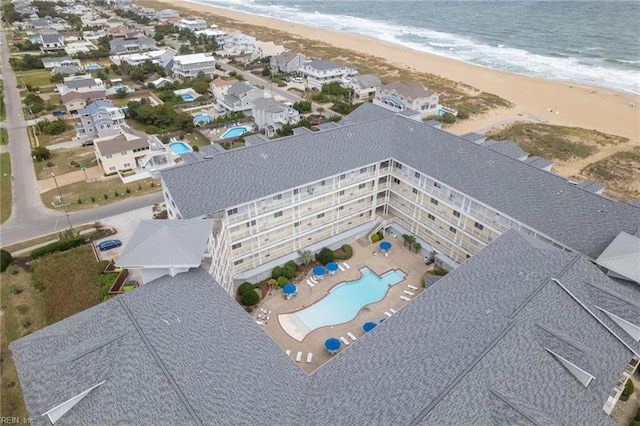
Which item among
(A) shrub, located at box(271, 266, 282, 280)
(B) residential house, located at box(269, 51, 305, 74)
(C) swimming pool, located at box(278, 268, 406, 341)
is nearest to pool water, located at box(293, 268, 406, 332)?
(C) swimming pool, located at box(278, 268, 406, 341)

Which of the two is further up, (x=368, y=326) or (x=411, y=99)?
(x=411, y=99)

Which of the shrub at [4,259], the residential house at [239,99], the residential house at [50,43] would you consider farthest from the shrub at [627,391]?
the residential house at [50,43]

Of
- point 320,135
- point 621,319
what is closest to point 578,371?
point 621,319

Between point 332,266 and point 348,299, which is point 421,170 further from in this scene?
point 348,299

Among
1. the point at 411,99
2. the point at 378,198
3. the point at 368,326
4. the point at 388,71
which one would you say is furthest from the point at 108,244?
the point at 388,71

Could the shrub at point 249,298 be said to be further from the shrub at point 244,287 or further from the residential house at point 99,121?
the residential house at point 99,121
